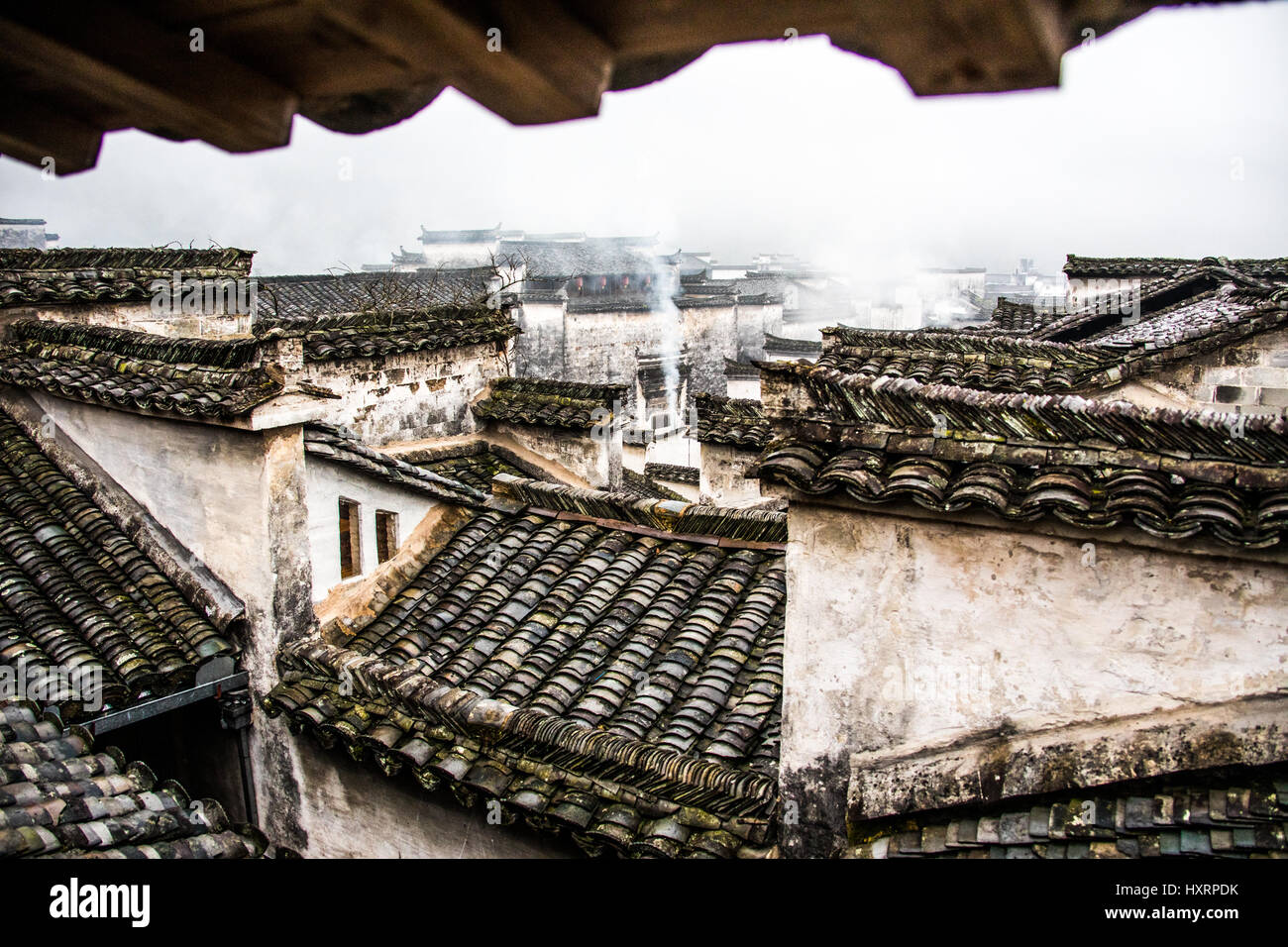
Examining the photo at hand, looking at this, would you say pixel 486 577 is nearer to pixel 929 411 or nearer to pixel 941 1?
pixel 929 411

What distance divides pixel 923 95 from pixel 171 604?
24.5ft

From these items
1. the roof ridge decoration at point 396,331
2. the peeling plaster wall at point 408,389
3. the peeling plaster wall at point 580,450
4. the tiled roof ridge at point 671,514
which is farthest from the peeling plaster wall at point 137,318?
the tiled roof ridge at point 671,514

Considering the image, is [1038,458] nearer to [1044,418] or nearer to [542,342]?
[1044,418]

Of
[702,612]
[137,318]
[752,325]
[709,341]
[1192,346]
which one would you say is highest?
[752,325]

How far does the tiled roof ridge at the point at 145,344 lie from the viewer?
760 cm

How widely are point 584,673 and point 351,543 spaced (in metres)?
2.66

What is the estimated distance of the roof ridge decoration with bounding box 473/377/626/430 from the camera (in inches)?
496

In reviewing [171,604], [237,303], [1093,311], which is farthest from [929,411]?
[1093,311]

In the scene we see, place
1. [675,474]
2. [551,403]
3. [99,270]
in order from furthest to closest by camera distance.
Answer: [675,474], [551,403], [99,270]

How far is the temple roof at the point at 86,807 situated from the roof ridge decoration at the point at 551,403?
7.84 metres

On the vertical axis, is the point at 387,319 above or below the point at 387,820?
above

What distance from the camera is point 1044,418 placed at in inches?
185

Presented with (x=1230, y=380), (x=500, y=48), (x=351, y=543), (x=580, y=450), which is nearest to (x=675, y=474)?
(x=580, y=450)

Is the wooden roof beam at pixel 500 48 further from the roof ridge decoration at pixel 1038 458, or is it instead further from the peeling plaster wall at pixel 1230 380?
the peeling plaster wall at pixel 1230 380
